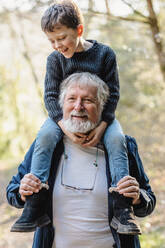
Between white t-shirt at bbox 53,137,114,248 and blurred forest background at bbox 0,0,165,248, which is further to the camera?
blurred forest background at bbox 0,0,165,248

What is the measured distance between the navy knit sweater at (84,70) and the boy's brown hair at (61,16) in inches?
8.5

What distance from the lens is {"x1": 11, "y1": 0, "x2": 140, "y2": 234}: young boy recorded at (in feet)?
6.91

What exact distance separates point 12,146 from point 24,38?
4.90 meters

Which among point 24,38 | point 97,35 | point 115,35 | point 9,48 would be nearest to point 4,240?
point 97,35

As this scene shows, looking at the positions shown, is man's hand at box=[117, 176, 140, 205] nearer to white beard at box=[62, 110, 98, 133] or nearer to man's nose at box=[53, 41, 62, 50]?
white beard at box=[62, 110, 98, 133]

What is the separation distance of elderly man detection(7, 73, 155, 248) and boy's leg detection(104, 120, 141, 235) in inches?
3.3

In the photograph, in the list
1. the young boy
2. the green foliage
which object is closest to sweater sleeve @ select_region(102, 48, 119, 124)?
the young boy

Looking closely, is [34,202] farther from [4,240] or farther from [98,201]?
[4,240]

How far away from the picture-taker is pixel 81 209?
2242mm

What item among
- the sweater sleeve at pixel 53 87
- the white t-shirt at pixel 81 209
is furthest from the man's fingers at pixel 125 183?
the sweater sleeve at pixel 53 87

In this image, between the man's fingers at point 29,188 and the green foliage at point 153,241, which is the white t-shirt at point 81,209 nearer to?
the man's fingers at point 29,188

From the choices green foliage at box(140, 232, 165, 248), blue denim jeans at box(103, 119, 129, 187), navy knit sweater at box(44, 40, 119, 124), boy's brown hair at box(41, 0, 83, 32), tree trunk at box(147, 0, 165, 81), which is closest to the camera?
blue denim jeans at box(103, 119, 129, 187)

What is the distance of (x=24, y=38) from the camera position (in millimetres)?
10875

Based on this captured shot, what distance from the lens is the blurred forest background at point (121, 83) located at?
6.23m
